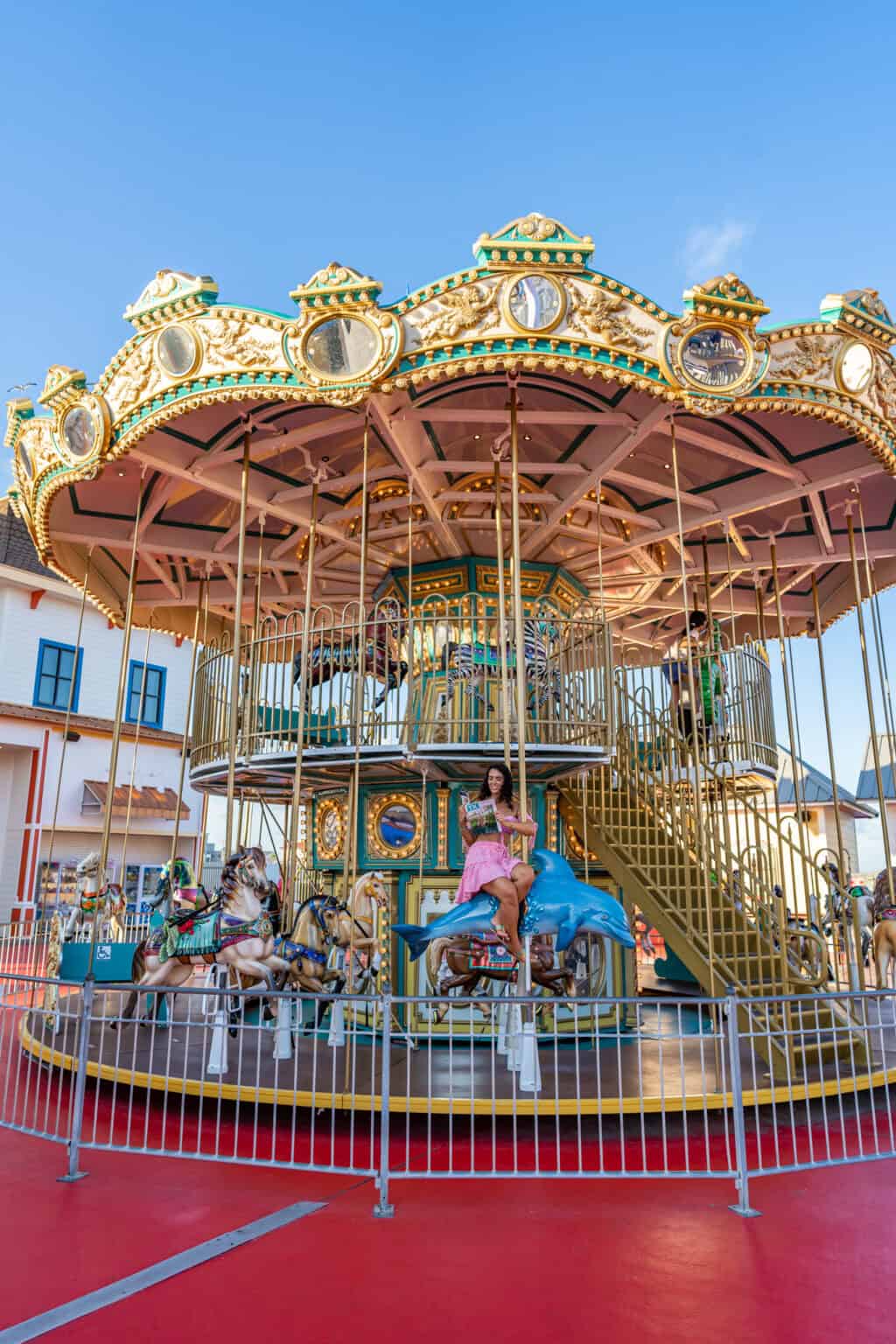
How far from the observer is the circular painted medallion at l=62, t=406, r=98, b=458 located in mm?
8469

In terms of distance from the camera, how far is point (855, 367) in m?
7.70

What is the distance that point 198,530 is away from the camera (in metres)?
11.3

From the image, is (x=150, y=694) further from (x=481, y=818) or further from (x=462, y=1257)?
(x=462, y=1257)

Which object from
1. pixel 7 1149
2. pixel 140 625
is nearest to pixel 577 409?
pixel 7 1149

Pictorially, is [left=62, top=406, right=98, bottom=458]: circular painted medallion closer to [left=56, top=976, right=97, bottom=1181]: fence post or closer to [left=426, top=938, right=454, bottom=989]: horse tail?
[left=56, top=976, right=97, bottom=1181]: fence post

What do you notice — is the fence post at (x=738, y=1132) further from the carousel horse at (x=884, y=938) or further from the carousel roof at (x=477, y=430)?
the carousel horse at (x=884, y=938)

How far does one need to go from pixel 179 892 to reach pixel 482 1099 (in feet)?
12.6

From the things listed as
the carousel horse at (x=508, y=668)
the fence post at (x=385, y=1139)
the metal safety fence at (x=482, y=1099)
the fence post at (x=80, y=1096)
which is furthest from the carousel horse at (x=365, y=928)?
the fence post at (x=385, y=1139)

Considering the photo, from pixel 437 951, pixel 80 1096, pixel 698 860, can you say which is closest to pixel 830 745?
pixel 698 860

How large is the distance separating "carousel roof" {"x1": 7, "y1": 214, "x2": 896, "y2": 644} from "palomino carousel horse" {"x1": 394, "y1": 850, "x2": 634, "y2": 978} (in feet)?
11.8

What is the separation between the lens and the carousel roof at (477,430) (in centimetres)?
695

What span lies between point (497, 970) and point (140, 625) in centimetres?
955

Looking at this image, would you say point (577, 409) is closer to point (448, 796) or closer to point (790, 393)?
point (790, 393)

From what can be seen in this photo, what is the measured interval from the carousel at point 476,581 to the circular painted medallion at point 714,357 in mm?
26
